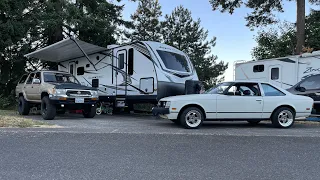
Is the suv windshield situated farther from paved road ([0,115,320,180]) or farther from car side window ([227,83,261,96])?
paved road ([0,115,320,180])

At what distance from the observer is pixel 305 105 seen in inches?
395

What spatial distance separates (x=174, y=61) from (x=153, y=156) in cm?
702

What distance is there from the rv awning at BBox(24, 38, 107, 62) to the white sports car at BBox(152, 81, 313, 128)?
18.2ft

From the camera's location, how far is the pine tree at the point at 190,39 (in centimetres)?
3466

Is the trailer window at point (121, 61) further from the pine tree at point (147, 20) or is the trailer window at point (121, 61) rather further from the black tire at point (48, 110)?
the pine tree at point (147, 20)

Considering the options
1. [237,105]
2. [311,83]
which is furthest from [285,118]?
[311,83]

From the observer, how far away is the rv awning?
13780 mm

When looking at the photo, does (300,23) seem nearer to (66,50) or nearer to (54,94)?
(66,50)

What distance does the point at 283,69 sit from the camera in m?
15.3

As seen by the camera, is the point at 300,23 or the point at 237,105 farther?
the point at 300,23

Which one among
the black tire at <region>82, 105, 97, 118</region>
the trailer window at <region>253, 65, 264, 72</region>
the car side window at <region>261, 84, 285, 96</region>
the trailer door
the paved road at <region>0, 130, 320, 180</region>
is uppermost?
the trailer window at <region>253, 65, 264, 72</region>

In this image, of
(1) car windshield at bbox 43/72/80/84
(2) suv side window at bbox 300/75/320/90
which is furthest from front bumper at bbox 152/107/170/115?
(2) suv side window at bbox 300/75/320/90

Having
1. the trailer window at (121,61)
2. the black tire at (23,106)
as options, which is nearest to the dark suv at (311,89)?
the trailer window at (121,61)

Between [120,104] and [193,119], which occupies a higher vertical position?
[120,104]
